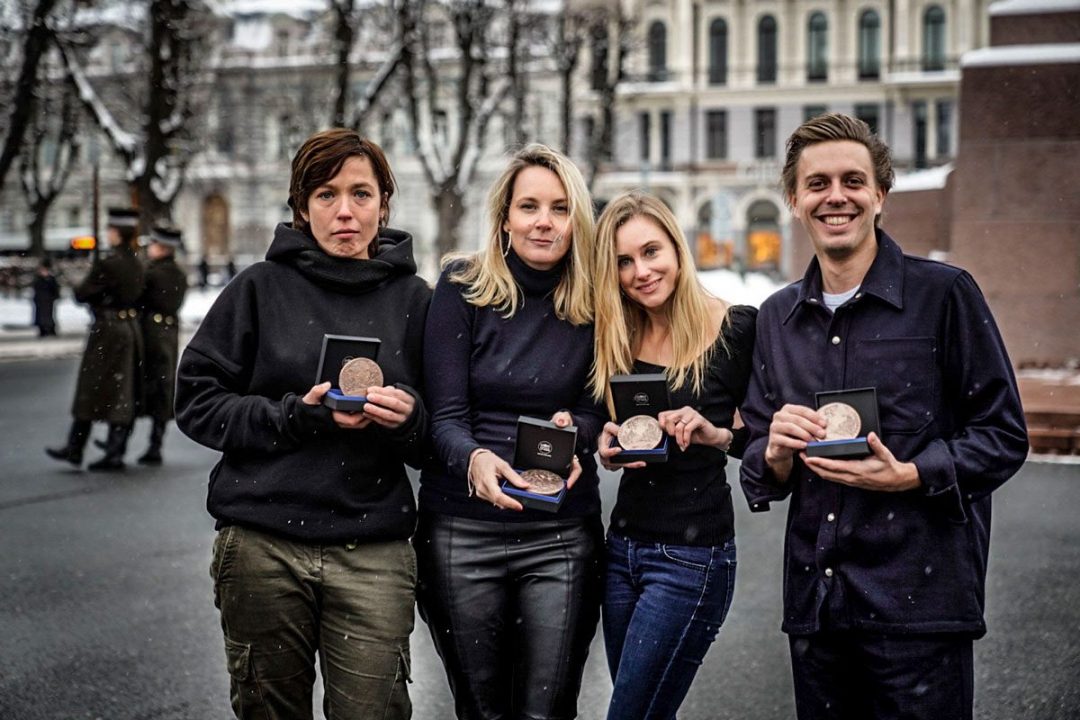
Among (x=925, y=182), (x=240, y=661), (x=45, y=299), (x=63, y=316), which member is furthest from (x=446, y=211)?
(x=240, y=661)

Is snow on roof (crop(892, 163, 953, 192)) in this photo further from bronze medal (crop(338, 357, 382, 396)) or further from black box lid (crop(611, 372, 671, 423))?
bronze medal (crop(338, 357, 382, 396))

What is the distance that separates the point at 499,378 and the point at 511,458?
242 millimetres

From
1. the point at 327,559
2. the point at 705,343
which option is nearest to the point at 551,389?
the point at 705,343

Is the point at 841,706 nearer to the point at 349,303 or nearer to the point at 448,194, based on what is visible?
the point at 349,303

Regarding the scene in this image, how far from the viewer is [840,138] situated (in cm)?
307

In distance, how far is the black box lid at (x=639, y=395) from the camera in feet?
10.9

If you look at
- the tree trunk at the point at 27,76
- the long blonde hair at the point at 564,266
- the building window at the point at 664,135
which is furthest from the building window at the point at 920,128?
the long blonde hair at the point at 564,266

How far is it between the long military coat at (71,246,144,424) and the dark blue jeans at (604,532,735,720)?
8.17m

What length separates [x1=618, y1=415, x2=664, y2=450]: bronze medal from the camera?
3318 mm

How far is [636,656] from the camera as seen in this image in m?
3.39

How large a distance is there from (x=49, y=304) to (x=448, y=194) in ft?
38.3

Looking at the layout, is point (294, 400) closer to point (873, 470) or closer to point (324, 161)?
point (324, 161)

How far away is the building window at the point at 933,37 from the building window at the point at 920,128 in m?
1.84

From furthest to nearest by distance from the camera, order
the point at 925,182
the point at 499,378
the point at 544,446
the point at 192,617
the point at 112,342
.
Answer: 1. the point at 925,182
2. the point at 112,342
3. the point at 192,617
4. the point at 499,378
5. the point at 544,446
